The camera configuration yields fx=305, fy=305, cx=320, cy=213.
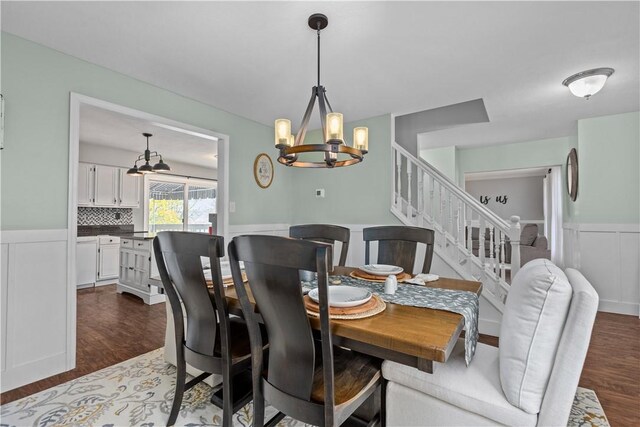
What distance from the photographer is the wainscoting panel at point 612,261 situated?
138 inches

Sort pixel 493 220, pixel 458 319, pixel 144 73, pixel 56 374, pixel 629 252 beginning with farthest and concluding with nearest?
pixel 629 252 < pixel 493 220 < pixel 144 73 < pixel 56 374 < pixel 458 319

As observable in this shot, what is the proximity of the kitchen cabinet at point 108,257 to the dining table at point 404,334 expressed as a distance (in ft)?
17.3

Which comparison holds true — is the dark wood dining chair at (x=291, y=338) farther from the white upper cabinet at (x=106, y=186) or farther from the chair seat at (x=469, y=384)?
the white upper cabinet at (x=106, y=186)

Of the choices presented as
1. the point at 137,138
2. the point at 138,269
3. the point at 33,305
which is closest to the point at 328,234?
the point at 33,305

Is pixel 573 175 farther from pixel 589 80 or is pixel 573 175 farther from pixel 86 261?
pixel 86 261

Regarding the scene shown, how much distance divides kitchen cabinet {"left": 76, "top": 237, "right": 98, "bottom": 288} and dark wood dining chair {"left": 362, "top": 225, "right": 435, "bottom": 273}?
476 centimetres

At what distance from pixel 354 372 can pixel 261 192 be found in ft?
9.94

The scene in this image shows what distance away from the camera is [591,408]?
183 cm

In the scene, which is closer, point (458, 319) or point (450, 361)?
point (458, 319)

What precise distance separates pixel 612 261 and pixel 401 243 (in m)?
3.12

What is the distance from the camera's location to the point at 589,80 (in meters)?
2.56

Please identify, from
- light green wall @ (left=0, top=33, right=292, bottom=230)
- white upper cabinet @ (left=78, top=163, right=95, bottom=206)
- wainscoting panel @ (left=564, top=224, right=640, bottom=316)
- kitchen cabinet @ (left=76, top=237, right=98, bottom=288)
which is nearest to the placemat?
light green wall @ (left=0, top=33, right=292, bottom=230)

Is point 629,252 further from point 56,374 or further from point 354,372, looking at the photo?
point 56,374

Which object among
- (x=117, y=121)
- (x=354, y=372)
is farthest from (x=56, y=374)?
(x=117, y=121)
